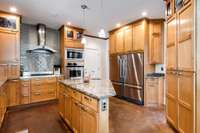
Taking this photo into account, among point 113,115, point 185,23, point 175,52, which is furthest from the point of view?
point 113,115

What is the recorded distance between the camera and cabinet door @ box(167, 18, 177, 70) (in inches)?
99.7

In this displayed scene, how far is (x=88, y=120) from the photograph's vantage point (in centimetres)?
194

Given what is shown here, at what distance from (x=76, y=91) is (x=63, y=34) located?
10.6ft

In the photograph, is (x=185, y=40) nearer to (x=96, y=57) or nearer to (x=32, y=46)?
(x=32, y=46)

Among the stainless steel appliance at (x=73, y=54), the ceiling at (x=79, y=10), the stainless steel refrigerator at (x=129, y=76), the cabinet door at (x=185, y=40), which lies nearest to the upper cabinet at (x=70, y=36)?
the stainless steel appliance at (x=73, y=54)

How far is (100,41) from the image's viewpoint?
7.08m

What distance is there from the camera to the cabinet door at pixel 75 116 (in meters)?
2.23

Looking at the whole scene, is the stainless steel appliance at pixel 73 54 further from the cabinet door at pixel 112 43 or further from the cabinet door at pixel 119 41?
the cabinet door at pixel 119 41

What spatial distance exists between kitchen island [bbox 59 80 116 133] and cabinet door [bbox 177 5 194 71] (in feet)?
4.05

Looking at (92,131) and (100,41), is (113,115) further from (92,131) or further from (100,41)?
(100,41)

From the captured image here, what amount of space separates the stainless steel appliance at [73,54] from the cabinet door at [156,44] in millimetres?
2561

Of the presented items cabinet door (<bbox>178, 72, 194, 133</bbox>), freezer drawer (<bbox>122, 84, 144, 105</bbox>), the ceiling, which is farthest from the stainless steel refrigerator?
cabinet door (<bbox>178, 72, 194, 133</bbox>)

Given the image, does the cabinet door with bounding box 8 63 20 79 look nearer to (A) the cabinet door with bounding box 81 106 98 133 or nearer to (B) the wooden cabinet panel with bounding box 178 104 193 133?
(A) the cabinet door with bounding box 81 106 98 133

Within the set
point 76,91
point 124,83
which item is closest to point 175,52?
point 76,91
